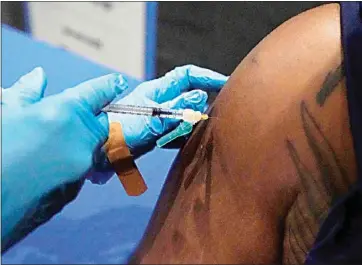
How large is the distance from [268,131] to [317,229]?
14 centimetres

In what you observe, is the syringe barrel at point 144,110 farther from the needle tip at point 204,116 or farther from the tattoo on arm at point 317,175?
the tattoo on arm at point 317,175

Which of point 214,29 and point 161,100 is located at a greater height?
point 161,100

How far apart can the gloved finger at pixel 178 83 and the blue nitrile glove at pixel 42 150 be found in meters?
0.15

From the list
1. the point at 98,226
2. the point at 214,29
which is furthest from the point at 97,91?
the point at 214,29

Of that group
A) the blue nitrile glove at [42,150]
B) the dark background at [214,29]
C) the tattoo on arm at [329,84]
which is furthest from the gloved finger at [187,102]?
the dark background at [214,29]

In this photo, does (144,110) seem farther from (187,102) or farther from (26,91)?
(26,91)

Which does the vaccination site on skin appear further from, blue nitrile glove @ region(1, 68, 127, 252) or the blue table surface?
the blue table surface

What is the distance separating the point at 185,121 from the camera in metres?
0.93

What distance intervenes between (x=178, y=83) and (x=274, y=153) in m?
0.27

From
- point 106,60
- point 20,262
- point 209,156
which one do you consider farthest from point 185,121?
point 106,60

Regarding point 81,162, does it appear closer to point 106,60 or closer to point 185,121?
point 185,121

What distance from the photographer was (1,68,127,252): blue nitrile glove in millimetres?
849

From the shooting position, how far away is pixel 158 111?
961 millimetres

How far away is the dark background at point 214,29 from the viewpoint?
6.28ft
